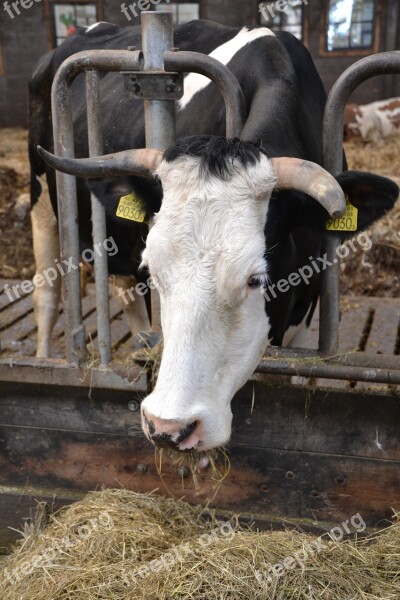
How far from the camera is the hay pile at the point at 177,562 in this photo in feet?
7.94

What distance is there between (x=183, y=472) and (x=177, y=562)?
1.59 feet

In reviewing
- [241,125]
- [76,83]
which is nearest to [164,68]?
[241,125]

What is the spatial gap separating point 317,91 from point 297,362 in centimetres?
137

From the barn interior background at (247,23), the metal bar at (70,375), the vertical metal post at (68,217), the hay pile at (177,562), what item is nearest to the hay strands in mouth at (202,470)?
the hay pile at (177,562)

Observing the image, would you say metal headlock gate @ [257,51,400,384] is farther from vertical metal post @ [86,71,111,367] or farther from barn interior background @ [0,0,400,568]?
vertical metal post @ [86,71,111,367]

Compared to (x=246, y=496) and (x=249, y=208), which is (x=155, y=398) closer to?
(x=249, y=208)

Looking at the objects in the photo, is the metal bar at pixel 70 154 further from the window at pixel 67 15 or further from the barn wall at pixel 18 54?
the window at pixel 67 15

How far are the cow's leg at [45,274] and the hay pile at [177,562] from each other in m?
1.69

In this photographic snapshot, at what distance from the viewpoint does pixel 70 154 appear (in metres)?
2.78

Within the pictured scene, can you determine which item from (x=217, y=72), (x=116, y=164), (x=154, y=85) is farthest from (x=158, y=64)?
(x=116, y=164)

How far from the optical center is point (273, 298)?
2.49 meters

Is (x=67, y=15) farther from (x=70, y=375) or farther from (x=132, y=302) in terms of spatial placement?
(x=70, y=375)

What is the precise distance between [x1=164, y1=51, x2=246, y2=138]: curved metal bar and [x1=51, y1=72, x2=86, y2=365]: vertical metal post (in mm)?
418

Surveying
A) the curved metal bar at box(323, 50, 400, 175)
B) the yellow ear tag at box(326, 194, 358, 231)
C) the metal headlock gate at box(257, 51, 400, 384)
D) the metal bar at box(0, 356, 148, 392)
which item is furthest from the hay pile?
the curved metal bar at box(323, 50, 400, 175)
